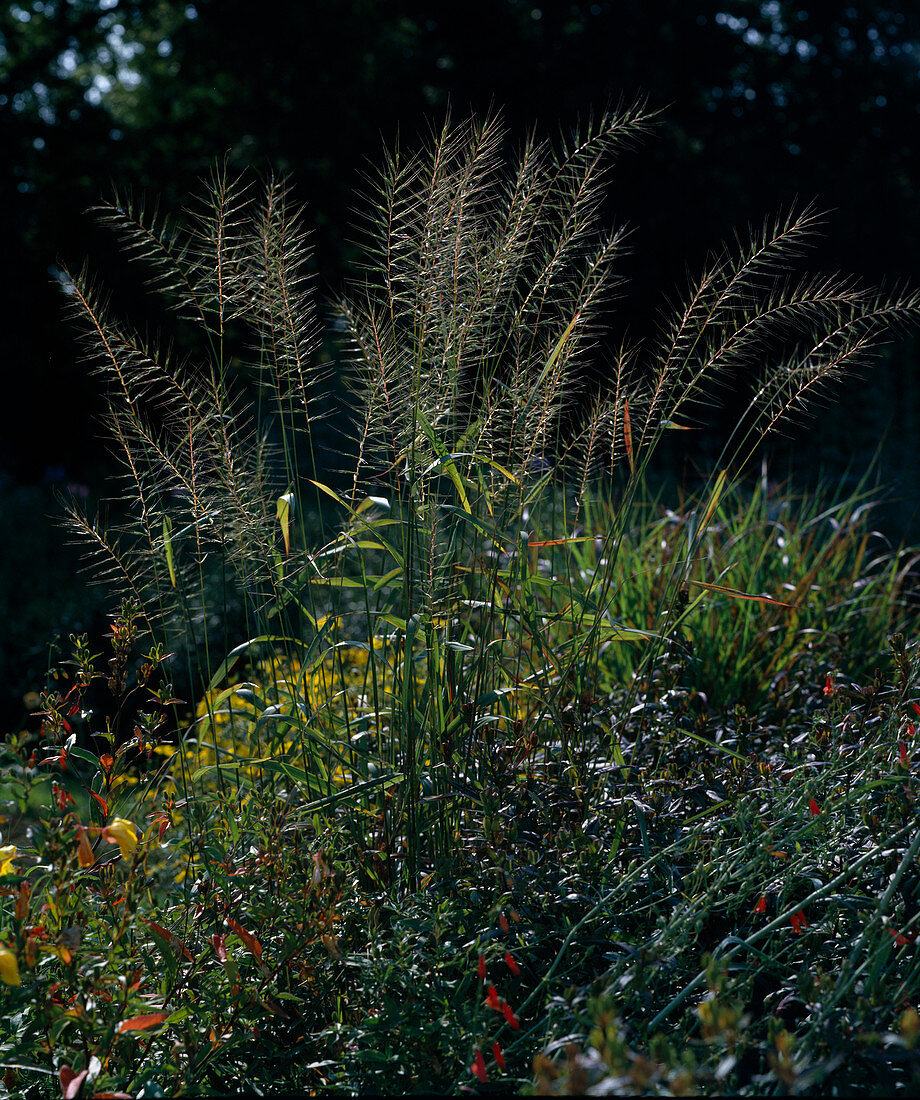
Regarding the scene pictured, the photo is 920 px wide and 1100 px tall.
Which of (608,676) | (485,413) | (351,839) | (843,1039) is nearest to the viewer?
(843,1039)

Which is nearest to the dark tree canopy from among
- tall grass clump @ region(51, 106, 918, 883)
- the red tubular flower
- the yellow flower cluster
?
tall grass clump @ region(51, 106, 918, 883)

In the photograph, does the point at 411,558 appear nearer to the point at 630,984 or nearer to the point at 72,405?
the point at 630,984

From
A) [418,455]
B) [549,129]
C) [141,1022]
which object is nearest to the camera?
[141,1022]

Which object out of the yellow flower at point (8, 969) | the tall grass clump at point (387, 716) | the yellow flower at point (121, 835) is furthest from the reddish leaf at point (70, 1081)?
the yellow flower at point (121, 835)

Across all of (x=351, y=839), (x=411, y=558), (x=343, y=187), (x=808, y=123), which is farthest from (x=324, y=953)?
(x=808, y=123)

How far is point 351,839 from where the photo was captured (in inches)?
70.7

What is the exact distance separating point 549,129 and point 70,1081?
886 cm

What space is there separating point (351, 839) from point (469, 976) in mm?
496

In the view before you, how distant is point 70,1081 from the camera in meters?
1.23

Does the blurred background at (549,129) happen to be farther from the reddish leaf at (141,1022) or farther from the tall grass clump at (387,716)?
the reddish leaf at (141,1022)

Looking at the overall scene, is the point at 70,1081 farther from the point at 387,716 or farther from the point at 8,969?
the point at 387,716

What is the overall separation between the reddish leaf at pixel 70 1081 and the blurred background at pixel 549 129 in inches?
307

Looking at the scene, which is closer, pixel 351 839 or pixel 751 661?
pixel 351 839

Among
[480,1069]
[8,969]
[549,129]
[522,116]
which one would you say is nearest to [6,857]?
[8,969]
